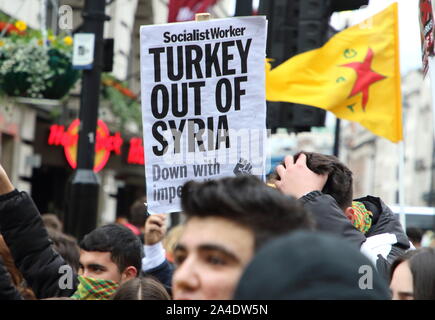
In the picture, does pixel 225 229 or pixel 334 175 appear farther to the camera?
pixel 334 175

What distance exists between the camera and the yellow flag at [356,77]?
7293 millimetres

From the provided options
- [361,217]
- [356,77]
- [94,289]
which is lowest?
[94,289]

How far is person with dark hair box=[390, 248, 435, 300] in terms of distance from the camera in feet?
9.51

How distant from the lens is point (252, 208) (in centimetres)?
212

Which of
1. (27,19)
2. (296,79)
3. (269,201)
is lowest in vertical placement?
(269,201)

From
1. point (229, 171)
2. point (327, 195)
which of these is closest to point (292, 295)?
point (327, 195)

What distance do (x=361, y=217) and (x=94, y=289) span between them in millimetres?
1267

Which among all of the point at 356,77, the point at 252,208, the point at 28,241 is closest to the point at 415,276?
the point at 252,208

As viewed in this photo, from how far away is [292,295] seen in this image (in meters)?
1.59

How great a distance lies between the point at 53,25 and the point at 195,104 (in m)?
12.9

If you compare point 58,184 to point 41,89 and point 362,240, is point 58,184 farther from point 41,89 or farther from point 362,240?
point 362,240

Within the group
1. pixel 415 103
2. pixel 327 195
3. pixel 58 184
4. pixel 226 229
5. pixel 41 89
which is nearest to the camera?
pixel 226 229

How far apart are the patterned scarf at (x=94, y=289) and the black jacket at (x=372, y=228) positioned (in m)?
1.23
